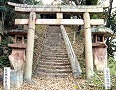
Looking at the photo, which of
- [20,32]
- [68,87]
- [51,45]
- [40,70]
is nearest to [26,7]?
[20,32]

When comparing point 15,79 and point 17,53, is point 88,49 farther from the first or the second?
point 17,53

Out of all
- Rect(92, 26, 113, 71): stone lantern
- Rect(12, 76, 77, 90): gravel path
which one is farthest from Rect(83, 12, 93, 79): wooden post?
Rect(92, 26, 113, 71): stone lantern

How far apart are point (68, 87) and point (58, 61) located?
3.95 m

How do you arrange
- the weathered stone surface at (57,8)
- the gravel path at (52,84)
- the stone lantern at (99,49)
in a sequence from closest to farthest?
the gravel path at (52,84) < the weathered stone surface at (57,8) < the stone lantern at (99,49)

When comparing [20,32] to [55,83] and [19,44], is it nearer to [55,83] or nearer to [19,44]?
A: [19,44]

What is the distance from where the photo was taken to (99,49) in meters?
13.7

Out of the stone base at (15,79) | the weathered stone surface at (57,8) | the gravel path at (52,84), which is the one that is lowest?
the gravel path at (52,84)

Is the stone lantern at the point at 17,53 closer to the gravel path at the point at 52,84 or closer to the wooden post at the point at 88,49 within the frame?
the gravel path at the point at 52,84

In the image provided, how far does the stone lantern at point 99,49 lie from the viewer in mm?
13391

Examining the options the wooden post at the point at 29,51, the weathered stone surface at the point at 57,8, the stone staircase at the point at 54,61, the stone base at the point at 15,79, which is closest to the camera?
the stone base at the point at 15,79

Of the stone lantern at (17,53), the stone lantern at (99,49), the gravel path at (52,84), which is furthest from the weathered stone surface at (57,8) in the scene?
the gravel path at (52,84)

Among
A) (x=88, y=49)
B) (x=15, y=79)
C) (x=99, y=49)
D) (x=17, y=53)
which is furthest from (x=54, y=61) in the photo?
(x=15, y=79)

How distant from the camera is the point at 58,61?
14.4 m

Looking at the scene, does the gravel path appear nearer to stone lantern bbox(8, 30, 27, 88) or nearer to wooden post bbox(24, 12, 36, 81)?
wooden post bbox(24, 12, 36, 81)
